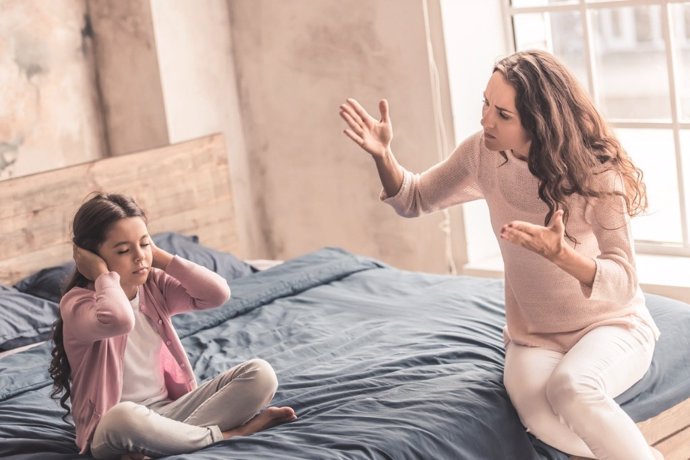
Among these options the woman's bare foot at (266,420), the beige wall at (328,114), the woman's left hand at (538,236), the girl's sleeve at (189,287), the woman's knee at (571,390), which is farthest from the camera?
the beige wall at (328,114)

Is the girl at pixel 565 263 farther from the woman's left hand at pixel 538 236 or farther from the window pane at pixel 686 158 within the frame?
the window pane at pixel 686 158

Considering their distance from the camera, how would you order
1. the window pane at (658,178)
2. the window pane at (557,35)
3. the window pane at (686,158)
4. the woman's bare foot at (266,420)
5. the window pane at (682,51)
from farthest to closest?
the window pane at (557,35) < the window pane at (658,178) < the window pane at (686,158) < the window pane at (682,51) < the woman's bare foot at (266,420)

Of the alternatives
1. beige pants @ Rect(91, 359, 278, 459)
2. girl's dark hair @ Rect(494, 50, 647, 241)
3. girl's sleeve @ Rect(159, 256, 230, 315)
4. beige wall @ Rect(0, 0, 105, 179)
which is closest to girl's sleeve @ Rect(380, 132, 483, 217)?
girl's dark hair @ Rect(494, 50, 647, 241)

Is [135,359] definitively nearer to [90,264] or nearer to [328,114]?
[90,264]

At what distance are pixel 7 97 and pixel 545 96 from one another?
8.18ft

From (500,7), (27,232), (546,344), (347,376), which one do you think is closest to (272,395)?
(347,376)

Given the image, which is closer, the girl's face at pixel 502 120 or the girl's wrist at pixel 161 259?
the girl's face at pixel 502 120

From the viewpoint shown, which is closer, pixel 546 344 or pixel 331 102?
pixel 546 344

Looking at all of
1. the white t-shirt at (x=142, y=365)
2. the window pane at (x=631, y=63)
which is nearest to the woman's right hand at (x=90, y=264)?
the white t-shirt at (x=142, y=365)

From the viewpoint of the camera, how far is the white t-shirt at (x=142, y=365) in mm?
2576

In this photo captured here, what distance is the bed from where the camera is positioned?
2.45 metres

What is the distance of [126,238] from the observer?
8.37ft

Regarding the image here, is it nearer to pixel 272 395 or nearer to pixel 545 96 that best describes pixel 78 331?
pixel 272 395

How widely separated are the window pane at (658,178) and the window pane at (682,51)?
0.41 feet
